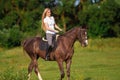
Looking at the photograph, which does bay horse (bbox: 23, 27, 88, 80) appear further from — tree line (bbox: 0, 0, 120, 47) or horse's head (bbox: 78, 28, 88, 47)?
tree line (bbox: 0, 0, 120, 47)

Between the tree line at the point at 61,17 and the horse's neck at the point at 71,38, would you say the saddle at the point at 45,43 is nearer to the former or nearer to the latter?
the horse's neck at the point at 71,38

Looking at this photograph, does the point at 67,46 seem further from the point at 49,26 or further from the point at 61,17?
the point at 61,17

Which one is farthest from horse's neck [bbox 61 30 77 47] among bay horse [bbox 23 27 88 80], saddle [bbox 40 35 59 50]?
saddle [bbox 40 35 59 50]

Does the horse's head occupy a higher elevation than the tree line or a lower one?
higher

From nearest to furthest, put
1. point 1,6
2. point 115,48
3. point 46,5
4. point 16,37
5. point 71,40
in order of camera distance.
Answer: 1. point 71,40
2. point 115,48
3. point 16,37
4. point 1,6
5. point 46,5

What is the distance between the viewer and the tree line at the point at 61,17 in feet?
158

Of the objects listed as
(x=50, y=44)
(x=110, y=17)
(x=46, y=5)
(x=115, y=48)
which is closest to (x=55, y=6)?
(x=46, y=5)

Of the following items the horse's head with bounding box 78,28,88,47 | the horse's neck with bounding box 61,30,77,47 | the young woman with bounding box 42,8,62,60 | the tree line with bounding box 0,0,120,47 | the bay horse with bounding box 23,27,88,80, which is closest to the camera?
the horse's head with bounding box 78,28,88,47

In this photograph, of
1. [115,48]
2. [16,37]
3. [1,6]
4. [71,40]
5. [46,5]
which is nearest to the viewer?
[71,40]

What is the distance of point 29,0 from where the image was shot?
51.6 m

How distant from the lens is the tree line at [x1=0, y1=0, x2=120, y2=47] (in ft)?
158

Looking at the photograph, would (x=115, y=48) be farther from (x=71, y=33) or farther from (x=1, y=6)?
(x=71, y=33)

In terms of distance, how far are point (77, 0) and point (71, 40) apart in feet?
122

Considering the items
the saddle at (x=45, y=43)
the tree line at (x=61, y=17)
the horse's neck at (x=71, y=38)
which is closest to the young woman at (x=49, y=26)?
the saddle at (x=45, y=43)
